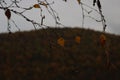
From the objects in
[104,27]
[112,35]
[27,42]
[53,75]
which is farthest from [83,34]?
[104,27]

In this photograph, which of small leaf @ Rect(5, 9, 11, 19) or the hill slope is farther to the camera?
the hill slope

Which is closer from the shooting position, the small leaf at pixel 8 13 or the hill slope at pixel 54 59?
the small leaf at pixel 8 13

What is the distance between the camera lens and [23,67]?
1658cm

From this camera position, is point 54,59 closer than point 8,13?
No

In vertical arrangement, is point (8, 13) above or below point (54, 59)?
above

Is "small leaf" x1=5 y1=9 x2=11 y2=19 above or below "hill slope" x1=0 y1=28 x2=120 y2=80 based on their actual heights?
above

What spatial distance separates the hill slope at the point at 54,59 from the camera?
50.1ft

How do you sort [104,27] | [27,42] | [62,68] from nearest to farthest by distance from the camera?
1. [104,27]
2. [62,68]
3. [27,42]

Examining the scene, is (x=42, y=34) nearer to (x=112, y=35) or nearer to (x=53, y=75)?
(x=112, y=35)

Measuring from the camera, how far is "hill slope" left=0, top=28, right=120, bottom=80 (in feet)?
50.1

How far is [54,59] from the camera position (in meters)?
17.9

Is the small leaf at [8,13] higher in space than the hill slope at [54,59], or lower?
higher

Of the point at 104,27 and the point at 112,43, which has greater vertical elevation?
the point at 104,27

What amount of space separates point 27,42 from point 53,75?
603cm
